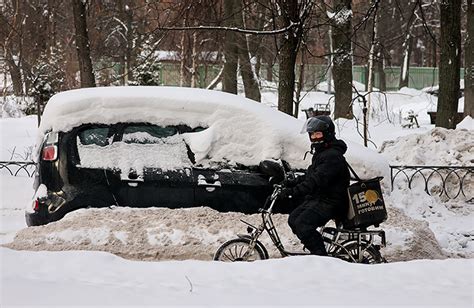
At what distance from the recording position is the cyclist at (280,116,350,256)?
6.34m

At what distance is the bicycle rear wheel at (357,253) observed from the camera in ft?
21.4

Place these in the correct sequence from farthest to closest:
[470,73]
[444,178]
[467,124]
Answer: [470,73], [467,124], [444,178]

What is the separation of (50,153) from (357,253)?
3.63 meters

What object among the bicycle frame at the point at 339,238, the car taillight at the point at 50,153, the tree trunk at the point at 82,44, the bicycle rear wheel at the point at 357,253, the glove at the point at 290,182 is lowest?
the bicycle rear wheel at the point at 357,253

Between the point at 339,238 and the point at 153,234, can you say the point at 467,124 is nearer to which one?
the point at 339,238

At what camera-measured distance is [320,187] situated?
20.9 feet

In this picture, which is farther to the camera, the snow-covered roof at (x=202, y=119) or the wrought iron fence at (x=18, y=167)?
the wrought iron fence at (x=18, y=167)

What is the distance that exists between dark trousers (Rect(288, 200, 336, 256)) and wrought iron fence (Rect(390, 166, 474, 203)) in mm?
4799

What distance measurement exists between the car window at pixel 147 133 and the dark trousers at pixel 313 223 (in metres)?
2.18

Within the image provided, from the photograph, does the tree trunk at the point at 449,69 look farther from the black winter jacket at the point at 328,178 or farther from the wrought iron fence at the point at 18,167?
the black winter jacket at the point at 328,178

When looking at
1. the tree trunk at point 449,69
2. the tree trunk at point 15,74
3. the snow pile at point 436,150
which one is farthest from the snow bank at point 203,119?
the tree trunk at point 15,74

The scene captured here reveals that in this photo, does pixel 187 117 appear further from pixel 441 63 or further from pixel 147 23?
pixel 147 23

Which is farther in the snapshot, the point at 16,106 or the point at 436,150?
the point at 16,106

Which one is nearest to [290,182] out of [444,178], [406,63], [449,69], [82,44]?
[444,178]
